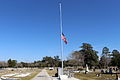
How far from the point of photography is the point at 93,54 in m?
93.9

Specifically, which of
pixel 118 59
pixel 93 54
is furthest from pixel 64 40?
pixel 93 54

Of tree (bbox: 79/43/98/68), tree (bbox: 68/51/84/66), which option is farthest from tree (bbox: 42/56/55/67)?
tree (bbox: 79/43/98/68)

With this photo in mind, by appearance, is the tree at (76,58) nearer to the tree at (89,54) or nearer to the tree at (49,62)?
the tree at (89,54)

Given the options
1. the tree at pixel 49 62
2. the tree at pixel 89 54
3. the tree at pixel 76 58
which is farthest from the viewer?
the tree at pixel 49 62

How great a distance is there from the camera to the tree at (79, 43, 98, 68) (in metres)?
94.1

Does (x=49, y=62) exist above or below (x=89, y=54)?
below

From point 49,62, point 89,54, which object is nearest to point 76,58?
point 89,54

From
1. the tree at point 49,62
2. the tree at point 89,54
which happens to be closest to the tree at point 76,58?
the tree at point 89,54

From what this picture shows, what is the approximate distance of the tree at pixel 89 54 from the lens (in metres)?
94.1

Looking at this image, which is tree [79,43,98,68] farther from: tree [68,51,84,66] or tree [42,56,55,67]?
tree [42,56,55,67]

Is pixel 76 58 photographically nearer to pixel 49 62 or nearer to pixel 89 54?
pixel 89 54

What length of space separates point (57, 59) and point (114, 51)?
54.0 meters

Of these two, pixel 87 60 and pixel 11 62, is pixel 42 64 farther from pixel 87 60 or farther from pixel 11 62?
pixel 87 60

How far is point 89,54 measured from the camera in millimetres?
94938
